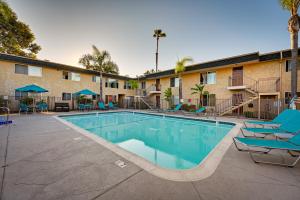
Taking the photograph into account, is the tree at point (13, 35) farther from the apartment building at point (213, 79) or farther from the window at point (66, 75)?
the window at point (66, 75)

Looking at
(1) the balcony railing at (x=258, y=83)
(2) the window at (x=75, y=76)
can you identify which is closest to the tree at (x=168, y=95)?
(1) the balcony railing at (x=258, y=83)

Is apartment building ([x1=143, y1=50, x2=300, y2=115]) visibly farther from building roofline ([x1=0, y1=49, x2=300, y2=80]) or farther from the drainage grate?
the drainage grate

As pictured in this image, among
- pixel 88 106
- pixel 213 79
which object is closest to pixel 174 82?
pixel 213 79

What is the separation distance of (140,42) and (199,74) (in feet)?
28.6

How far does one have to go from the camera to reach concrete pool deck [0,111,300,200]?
1738 mm

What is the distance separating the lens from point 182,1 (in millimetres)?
9500

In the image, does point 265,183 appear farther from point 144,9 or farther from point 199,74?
point 199,74

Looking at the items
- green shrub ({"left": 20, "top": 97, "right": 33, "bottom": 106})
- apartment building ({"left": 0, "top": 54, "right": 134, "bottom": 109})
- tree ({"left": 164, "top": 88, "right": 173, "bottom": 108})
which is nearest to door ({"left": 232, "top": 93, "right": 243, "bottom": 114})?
tree ({"left": 164, "top": 88, "right": 173, "bottom": 108})

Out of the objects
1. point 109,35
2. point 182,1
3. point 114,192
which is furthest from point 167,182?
point 109,35

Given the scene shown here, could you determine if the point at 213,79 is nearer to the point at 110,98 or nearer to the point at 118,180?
the point at 118,180

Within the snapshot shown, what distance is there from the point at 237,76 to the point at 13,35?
2825cm

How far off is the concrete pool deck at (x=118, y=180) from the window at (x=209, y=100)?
39.5 feet

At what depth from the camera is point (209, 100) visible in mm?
14102

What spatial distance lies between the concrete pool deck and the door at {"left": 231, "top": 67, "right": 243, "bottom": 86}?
12.1 m
